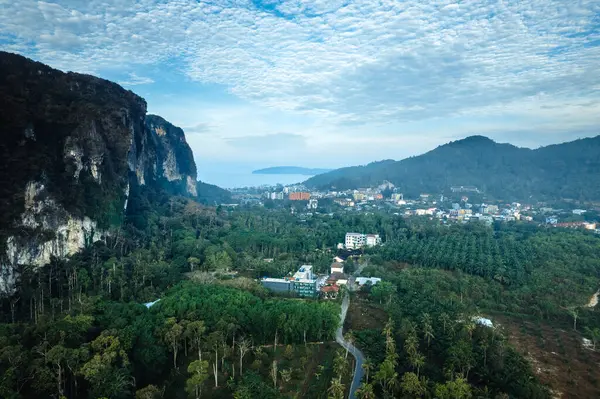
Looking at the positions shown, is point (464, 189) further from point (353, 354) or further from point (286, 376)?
point (286, 376)

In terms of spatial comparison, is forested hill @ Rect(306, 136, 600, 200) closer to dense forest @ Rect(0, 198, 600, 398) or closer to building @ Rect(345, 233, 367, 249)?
building @ Rect(345, 233, 367, 249)

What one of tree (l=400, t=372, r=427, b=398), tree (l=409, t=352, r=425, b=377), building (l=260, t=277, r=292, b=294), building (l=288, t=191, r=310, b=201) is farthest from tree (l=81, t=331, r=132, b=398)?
building (l=288, t=191, r=310, b=201)

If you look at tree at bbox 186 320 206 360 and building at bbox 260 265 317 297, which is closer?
tree at bbox 186 320 206 360

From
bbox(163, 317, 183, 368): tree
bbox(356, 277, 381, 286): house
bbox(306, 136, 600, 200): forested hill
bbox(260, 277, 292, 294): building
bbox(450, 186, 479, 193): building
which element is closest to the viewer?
bbox(163, 317, 183, 368): tree

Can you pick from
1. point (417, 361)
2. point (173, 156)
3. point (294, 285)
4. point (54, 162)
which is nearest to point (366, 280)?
point (294, 285)

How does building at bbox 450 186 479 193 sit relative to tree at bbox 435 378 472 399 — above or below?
above

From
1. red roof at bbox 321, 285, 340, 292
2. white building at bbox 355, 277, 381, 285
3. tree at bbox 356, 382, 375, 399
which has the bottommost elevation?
tree at bbox 356, 382, 375, 399

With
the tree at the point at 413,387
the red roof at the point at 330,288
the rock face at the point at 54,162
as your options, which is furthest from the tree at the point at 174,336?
the rock face at the point at 54,162
